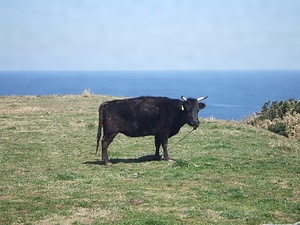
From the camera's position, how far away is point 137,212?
454 inches

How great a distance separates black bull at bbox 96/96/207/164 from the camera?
1808 centimetres

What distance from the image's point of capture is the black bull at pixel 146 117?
18078 mm

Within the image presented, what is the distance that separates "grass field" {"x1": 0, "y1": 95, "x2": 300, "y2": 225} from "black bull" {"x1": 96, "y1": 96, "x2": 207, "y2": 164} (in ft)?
3.47

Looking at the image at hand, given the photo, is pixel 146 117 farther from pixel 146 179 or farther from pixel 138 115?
pixel 146 179

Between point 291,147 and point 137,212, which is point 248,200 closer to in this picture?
point 137,212

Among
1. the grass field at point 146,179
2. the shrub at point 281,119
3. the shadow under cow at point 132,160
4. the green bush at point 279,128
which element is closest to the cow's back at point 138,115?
the shadow under cow at point 132,160

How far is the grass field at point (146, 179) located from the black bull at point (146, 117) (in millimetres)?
1057

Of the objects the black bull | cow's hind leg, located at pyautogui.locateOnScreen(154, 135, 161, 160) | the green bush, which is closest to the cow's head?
the black bull

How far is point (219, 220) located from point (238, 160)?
7.71m

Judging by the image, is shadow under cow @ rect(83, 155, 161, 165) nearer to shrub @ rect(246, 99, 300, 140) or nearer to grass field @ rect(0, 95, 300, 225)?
grass field @ rect(0, 95, 300, 225)

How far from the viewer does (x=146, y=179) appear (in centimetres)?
1517

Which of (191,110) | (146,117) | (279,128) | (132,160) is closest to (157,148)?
(132,160)

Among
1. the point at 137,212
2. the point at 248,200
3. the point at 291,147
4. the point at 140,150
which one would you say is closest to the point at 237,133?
the point at 291,147

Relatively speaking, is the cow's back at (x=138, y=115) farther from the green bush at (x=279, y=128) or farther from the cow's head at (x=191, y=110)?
the green bush at (x=279, y=128)
